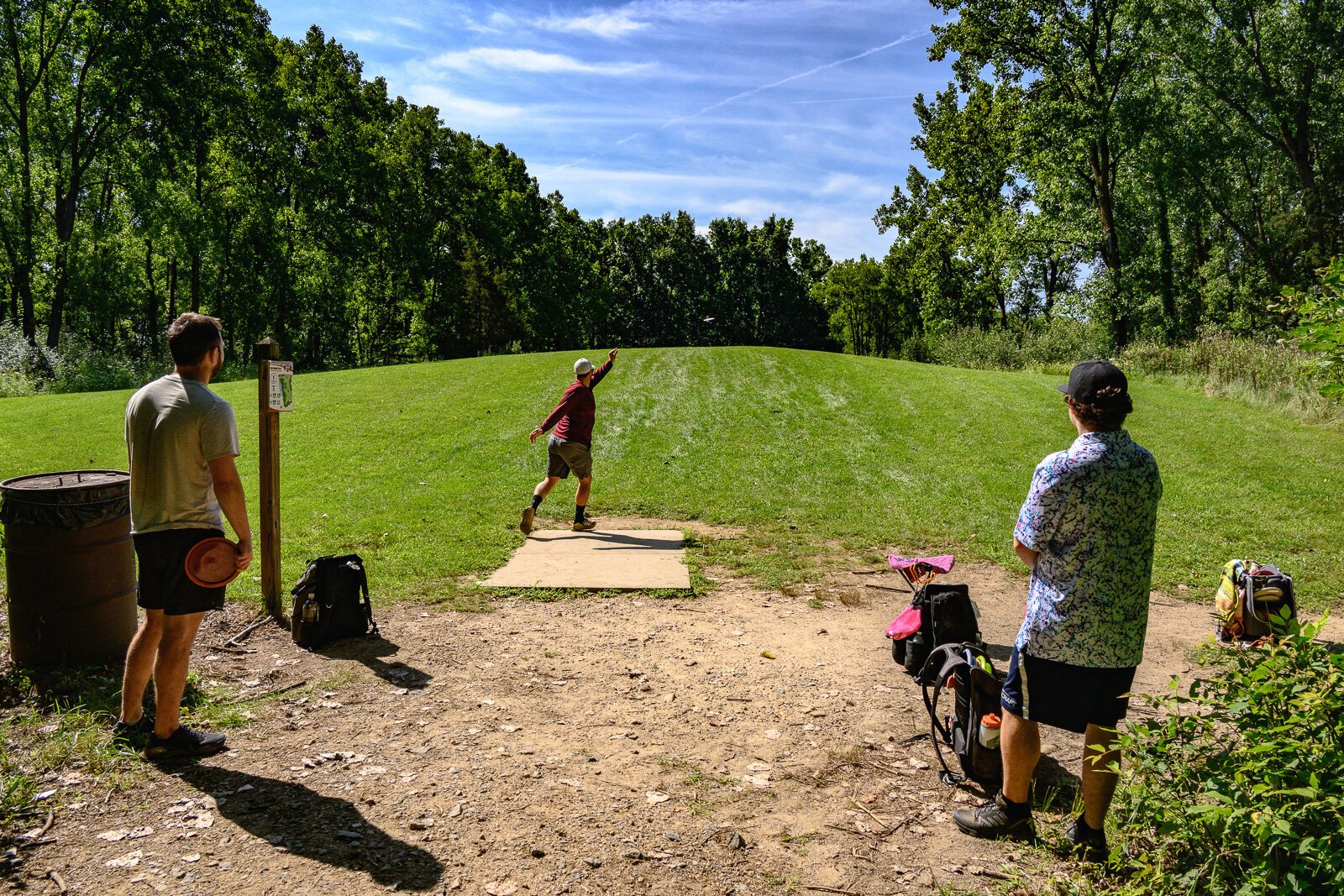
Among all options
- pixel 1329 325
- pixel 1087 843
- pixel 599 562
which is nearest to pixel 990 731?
pixel 1087 843

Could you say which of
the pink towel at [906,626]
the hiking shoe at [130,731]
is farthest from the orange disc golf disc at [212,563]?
the pink towel at [906,626]

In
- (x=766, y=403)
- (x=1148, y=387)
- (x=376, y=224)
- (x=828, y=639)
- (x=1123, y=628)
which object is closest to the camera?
(x=1123, y=628)

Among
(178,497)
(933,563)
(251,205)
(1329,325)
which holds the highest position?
(251,205)

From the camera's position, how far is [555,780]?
3.95m

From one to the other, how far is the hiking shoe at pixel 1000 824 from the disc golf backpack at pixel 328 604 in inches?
177

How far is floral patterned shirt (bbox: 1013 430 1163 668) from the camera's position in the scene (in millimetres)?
3072

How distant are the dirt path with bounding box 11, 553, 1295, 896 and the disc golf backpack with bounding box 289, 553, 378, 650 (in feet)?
0.53

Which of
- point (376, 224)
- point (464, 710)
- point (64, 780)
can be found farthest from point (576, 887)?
point (376, 224)

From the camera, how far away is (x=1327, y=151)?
1145 inches

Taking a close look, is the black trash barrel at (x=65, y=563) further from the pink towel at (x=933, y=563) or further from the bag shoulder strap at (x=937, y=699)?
the pink towel at (x=933, y=563)

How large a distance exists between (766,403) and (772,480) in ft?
16.8

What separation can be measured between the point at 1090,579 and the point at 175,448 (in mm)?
4304

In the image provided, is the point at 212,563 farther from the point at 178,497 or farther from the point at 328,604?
the point at 328,604

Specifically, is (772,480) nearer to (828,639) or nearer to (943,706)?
(828,639)
